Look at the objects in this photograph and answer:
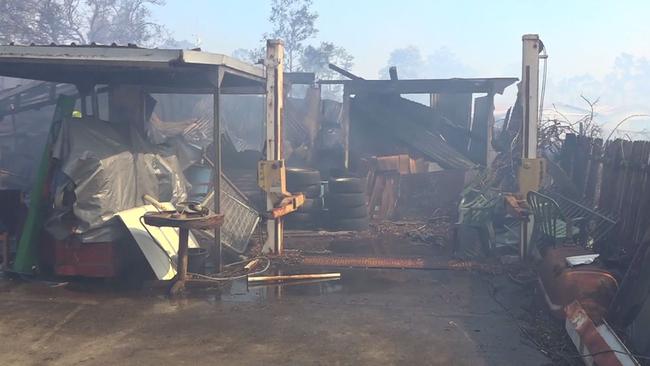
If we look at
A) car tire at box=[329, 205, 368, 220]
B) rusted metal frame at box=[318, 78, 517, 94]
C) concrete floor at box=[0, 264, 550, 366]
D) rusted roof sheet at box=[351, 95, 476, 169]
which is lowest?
concrete floor at box=[0, 264, 550, 366]

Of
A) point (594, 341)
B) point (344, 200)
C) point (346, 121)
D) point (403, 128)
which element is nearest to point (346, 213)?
point (344, 200)

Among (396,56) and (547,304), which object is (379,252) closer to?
(547,304)

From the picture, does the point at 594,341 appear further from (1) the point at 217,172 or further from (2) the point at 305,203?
(2) the point at 305,203

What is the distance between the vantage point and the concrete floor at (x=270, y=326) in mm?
4664

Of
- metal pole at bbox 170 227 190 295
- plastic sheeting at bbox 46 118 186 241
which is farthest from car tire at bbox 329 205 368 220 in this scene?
metal pole at bbox 170 227 190 295

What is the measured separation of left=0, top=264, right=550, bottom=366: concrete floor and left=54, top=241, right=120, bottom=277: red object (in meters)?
0.23

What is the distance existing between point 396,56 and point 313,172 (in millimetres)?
113323

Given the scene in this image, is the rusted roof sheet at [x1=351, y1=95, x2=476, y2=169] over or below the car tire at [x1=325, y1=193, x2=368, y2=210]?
over

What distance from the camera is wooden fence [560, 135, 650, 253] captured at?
6.38 metres

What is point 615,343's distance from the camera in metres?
4.03

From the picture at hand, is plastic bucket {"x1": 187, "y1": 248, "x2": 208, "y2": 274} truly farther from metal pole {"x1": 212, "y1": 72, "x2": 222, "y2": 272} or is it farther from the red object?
the red object

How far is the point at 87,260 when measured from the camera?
22.4ft

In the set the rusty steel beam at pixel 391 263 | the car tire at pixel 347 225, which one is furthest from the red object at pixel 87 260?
the car tire at pixel 347 225

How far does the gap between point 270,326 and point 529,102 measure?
16.8 feet
